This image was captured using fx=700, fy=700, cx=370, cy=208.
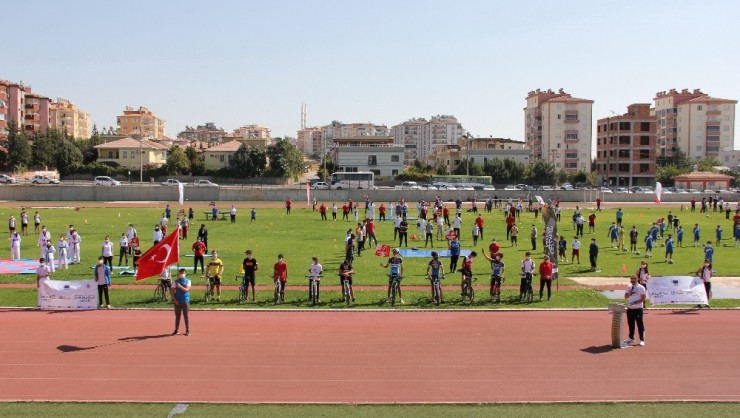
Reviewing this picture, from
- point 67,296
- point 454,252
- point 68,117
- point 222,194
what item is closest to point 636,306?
point 454,252

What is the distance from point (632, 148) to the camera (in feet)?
354

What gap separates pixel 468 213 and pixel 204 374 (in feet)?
147

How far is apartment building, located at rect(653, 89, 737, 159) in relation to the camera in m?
132

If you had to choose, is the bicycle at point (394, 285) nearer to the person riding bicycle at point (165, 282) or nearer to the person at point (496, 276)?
the person at point (496, 276)

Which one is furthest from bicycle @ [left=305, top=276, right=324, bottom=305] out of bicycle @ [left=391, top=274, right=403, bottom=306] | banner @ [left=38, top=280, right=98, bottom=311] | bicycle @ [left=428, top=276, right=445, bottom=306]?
banner @ [left=38, top=280, right=98, bottom=311]

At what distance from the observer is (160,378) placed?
13688 millimetres

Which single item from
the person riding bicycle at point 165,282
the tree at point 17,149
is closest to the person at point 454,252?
the person riding bicycle at point 165,282

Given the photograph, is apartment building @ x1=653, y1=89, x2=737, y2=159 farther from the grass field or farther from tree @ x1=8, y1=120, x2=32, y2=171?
tree @ x1=8, y1=120, x2=32, y2=171

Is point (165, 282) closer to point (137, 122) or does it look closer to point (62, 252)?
point (62, 252)

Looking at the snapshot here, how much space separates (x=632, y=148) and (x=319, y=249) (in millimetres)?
86719

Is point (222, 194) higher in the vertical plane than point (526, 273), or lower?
higher

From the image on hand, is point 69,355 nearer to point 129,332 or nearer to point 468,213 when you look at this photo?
point 129,332

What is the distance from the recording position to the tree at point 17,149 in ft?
302

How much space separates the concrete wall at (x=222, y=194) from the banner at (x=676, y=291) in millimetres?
50503
